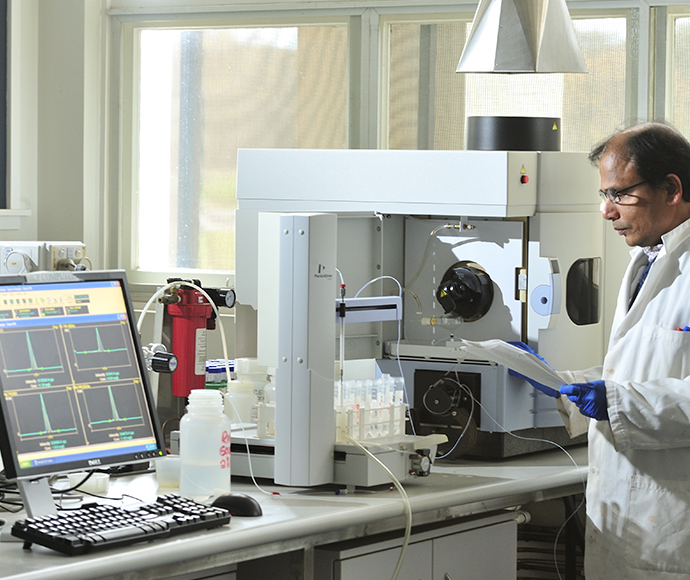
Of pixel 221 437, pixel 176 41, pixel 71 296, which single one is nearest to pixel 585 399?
pixel 221 437

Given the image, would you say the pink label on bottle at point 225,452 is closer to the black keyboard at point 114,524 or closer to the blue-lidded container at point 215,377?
the black keyboard at point 114,524

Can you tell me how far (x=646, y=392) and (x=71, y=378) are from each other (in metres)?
1.07

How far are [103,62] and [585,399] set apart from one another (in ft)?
9.65

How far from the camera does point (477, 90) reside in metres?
3.70

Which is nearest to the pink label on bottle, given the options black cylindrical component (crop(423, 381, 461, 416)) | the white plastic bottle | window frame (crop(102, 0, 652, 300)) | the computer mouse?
the white plastic bottle

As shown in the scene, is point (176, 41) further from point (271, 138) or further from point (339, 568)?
point (339, 568)

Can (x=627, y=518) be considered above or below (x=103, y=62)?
below

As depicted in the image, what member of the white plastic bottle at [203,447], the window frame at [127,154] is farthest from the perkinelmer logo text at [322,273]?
the window frame at [127,154]

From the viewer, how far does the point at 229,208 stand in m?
4.14

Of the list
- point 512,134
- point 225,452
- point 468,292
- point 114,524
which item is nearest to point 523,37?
point 512,134

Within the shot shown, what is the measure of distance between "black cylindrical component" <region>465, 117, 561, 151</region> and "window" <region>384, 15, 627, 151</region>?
1.02 metres

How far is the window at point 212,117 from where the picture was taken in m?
3.94

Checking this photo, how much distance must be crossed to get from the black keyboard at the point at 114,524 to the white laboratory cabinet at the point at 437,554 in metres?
0.29

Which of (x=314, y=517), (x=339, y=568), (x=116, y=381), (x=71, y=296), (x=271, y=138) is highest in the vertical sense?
(x=271, y=138)
